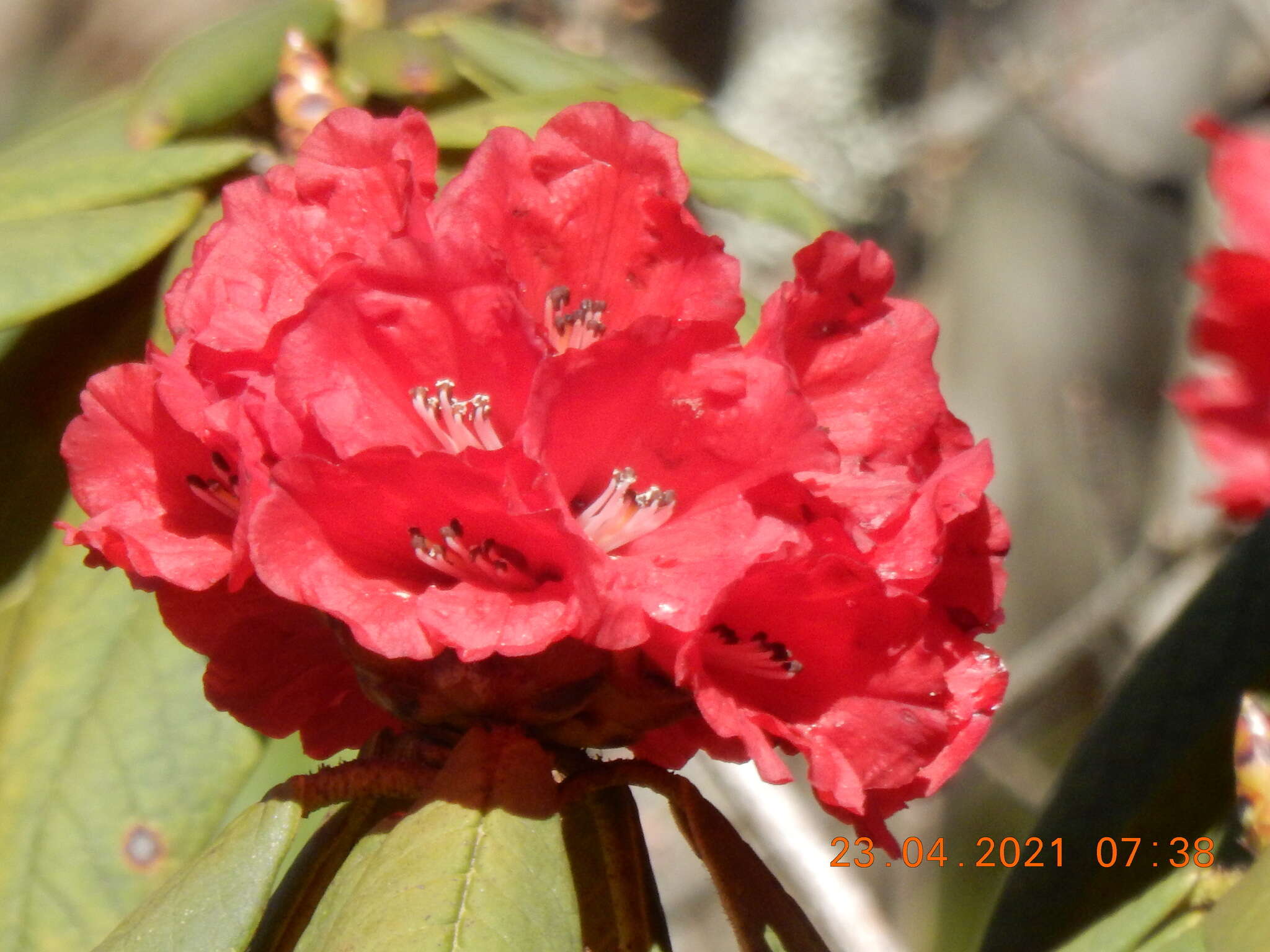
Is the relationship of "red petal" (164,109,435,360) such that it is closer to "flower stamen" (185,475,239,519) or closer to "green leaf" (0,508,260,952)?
"flower stamen" (185,475,239,519)

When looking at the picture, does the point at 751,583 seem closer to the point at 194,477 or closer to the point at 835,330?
the point at 835,330

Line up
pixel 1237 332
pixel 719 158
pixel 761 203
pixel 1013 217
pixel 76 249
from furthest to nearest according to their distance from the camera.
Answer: pixel 1013 217, pixel 1237 332, pixel 761 203, pixel 719 158, pixel 76 249

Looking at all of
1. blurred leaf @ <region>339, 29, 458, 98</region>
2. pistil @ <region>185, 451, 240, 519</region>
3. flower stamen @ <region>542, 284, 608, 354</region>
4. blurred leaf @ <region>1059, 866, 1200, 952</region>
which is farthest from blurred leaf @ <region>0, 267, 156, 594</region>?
blurred leaf @ <region>1059, 866, 1200, 952</region>

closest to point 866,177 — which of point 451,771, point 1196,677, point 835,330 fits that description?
point 1196,677

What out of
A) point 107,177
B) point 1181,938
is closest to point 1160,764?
point 1181,938

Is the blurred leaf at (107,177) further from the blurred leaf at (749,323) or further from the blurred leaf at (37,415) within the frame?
the blurred leaf at (749,323)

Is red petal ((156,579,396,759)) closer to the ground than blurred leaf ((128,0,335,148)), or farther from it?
closer to the ground

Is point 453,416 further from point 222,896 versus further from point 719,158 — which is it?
point 719,158
